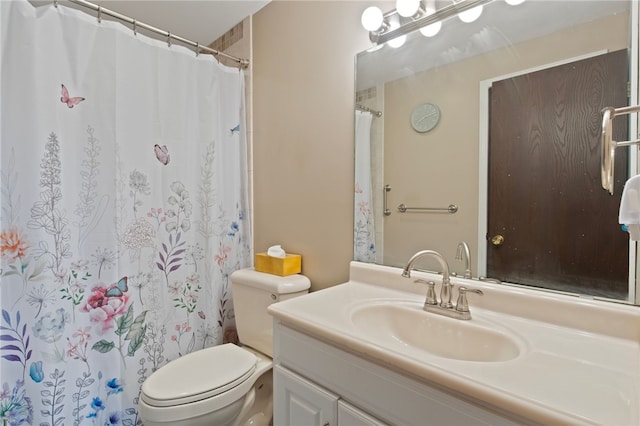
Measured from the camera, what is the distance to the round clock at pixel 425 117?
1219mm

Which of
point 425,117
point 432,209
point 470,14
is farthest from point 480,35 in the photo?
point 432,209

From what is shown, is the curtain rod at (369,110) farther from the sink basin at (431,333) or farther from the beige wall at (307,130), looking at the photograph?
the sink basin at (431,333)

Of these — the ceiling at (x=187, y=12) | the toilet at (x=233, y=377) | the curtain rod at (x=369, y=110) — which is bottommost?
the toilet at (x=233, y=377)

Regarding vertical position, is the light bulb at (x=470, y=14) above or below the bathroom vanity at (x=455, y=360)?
above

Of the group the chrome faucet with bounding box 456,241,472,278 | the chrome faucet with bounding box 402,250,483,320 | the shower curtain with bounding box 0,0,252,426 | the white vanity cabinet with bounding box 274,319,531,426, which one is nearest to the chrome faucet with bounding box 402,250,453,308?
the chrome faucet with bounding box 402,250,483,320

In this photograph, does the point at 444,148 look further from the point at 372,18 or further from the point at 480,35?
the point at 372,18

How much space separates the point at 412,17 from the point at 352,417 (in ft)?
4.43

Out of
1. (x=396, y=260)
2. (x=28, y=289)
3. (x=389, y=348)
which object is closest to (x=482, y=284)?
(x=396, y=260)

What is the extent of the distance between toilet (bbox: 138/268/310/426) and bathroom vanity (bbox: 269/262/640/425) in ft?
1.02

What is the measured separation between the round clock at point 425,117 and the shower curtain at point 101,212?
1042mm

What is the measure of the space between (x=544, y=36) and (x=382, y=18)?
1.85 ft

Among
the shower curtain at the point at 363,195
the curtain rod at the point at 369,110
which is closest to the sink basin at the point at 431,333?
the shower curtain at the point at 363,195

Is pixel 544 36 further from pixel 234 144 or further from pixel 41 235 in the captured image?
pixel 41 235

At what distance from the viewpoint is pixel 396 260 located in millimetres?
1322
